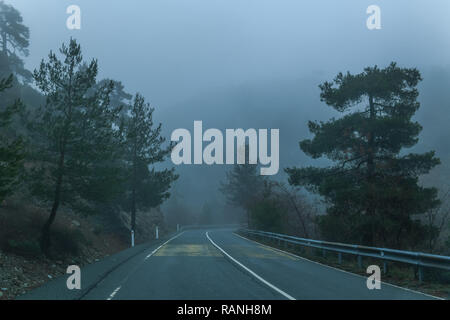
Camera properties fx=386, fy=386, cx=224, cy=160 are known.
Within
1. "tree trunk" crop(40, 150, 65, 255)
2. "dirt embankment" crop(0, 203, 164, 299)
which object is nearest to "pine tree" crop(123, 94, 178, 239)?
"dirt embankment" crop(0, 203, 164, 299)

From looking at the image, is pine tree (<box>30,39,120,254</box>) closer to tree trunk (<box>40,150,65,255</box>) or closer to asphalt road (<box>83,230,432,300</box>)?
tree trunk (<box>40,150,65,255</box>)

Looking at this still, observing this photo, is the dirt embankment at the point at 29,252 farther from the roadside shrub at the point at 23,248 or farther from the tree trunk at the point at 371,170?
the tree trunk at the point at 371,170

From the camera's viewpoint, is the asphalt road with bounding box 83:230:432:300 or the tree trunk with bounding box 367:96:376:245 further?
the tree trunk with bounding box 367:96:376:245

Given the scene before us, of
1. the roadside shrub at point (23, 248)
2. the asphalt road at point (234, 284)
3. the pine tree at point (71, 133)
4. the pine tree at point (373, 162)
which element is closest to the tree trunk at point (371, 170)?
the pine tree at point (373, 162)

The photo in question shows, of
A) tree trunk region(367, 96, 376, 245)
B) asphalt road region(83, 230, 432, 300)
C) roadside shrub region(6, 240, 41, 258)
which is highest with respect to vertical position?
tree trunk region(367, 96, 376, 245)

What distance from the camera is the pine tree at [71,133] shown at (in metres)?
15.7

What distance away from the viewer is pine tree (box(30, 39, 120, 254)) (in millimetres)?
15688

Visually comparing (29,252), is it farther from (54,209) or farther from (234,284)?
(234,284)

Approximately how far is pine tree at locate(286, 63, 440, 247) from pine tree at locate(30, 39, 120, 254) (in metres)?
12.5

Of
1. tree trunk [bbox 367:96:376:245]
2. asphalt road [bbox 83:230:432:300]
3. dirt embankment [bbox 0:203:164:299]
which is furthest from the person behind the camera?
tree trunk [bbox 367:96:376:245]
